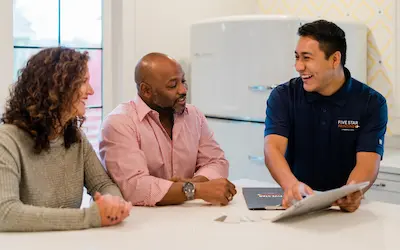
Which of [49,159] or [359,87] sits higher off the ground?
[359,87]

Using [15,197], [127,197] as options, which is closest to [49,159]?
[15,197]

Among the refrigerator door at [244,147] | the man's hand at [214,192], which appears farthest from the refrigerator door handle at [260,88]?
the man's hand at [214,192]

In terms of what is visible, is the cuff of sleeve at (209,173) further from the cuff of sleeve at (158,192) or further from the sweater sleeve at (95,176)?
the sweater sleeve at (95,176)

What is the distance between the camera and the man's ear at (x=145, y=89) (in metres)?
2.20

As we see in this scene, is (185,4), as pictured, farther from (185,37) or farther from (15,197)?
(15,197)

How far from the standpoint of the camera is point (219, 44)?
12.3ft

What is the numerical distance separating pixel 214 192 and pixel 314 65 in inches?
28.1

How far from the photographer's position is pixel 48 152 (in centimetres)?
185

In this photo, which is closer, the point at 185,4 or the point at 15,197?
the point at 15,197

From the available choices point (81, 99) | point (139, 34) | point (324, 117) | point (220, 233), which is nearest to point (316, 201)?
point (220, 233)

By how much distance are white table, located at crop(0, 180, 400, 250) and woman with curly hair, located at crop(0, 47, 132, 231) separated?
0.17ft

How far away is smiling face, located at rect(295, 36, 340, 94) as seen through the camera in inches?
93.4

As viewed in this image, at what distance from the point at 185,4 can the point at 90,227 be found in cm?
259

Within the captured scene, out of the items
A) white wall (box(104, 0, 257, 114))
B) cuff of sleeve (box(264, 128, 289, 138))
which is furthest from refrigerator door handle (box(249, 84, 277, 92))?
cuff of sleeve (box(264, 128, 289, 138))
